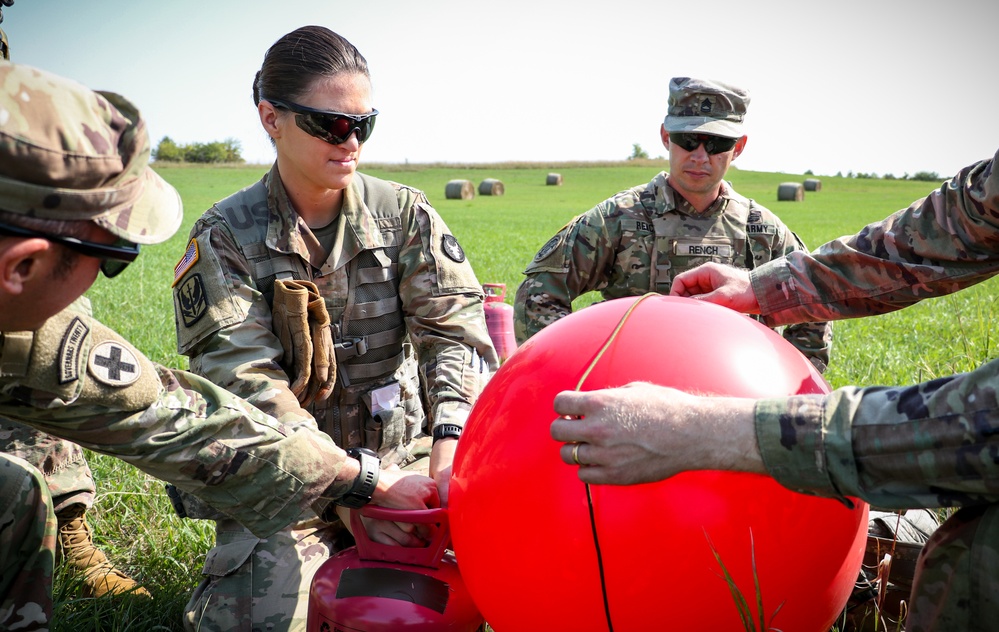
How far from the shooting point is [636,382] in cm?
216

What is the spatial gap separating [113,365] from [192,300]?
1.05 m

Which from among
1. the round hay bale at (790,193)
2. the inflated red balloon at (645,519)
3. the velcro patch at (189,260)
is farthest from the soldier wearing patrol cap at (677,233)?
the round hay bale at (790,193)

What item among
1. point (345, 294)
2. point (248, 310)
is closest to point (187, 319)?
point (248, 310)

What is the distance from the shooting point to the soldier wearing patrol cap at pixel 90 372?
203cm

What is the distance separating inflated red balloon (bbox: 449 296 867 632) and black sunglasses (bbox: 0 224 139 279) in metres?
1.06

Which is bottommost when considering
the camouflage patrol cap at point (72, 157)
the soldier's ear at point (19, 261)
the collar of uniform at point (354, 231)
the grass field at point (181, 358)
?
the grass field at point (181, 358)

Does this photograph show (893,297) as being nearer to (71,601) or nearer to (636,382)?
(636,382)

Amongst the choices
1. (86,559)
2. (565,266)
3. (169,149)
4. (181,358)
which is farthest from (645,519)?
(169,149)

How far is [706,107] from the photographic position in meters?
5.29

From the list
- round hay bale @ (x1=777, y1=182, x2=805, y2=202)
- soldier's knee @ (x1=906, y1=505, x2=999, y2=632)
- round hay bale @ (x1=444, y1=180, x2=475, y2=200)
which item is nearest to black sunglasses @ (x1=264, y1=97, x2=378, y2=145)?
soldier's knee @ (x1=906, y1=505, x2=999, y2=632)

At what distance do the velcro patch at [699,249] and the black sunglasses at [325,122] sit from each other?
7.91 feet

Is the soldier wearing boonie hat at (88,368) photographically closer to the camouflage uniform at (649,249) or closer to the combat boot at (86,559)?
the combat boot at (86,559)

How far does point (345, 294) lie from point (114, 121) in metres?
1.80

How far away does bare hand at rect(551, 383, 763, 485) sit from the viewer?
2.05 metres
